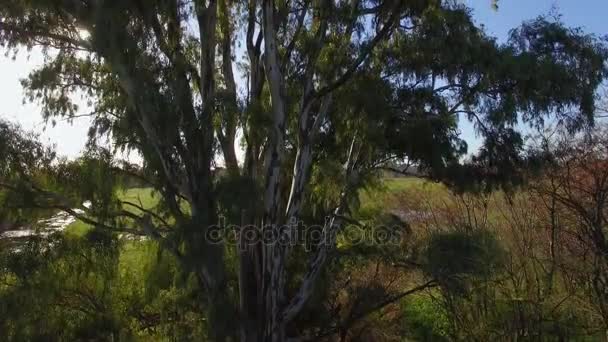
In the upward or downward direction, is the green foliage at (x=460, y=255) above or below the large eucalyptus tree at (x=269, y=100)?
below

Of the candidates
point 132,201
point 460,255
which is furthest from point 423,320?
point 132,201

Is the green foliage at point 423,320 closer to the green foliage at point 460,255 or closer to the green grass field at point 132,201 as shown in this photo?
the green foliage at point 460,255

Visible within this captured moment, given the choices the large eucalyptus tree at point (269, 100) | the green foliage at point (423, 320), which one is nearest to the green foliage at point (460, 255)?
the large eucalyptus tree at point (269, 100)

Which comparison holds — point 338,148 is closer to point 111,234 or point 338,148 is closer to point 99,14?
point 111,234

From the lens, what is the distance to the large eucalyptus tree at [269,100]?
19.7 ft

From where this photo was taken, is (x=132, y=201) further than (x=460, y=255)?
Yes

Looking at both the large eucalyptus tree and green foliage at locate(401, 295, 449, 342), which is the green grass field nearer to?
the large eucalyptus tree

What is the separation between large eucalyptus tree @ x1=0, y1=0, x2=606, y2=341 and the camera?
6004 mm

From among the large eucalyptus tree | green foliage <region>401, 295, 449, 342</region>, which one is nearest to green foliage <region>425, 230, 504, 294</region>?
the large eucalyptus tree

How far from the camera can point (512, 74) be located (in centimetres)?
616

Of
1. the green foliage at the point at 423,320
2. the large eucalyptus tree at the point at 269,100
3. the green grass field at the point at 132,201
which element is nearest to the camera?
the large eucalyptus tree at the point at 269,100

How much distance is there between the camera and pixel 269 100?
7355mm

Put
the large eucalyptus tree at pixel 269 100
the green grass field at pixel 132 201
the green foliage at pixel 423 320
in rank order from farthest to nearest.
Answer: the green foliage at pixel 423 320 → the green grass field at pixel 132 201 → the large eucalyptus tree at pixel 269 100

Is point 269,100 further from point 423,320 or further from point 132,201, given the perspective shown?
point 423,320
